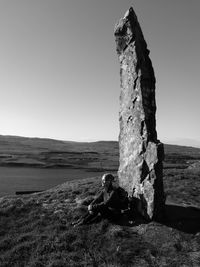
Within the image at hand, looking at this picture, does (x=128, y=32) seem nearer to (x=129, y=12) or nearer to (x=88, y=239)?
(x=129, y=12)

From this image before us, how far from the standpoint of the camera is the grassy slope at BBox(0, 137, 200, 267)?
9.85m

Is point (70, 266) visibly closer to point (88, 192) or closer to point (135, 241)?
point (135, 241)

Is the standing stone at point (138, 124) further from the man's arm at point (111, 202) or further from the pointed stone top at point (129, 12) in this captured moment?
the man's arm at point (111, 202)

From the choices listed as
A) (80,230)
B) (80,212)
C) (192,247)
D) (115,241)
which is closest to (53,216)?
(80,212)

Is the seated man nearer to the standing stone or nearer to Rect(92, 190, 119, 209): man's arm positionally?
Rect(92, 190, 119, 209): man's arm

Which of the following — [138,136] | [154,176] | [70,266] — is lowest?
[70,266]

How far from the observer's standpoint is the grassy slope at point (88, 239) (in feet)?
32.3

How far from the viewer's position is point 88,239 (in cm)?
1128

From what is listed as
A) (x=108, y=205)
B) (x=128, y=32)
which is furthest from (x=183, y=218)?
(x=128, y=32)

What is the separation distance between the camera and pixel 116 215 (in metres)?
13.2

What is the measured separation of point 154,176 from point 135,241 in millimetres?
3449

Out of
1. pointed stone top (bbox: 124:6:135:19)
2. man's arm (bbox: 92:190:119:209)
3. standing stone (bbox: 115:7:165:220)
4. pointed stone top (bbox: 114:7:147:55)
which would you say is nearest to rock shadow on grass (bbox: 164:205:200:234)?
standing stone (bbox: 115:7:165:220)

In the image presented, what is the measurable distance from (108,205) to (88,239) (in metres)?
2.46

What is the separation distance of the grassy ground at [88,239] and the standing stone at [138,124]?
1.54 meters
